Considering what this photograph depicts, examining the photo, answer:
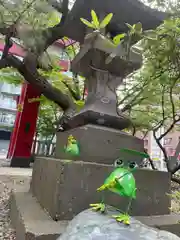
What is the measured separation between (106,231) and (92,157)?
1192mm

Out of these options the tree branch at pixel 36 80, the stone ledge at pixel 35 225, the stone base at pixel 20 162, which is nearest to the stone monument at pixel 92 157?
the stone ledge at pixel 35 225

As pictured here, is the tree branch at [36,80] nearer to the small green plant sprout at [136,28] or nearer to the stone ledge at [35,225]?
the small green plant sprout at [136,28]

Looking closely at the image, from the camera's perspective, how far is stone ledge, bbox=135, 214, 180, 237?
2008 mm

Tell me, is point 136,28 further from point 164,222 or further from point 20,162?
point 20,162

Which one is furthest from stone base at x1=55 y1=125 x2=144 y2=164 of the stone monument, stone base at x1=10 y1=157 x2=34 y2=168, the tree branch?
stone base at x1=10 y1=157 x2=34 y2=168

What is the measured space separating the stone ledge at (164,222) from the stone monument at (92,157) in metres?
0.08

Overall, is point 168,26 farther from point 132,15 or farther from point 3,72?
A: point 3,72

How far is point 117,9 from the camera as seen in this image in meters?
3.07

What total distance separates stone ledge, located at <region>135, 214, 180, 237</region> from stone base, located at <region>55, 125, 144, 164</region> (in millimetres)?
615

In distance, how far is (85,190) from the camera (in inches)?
80.1

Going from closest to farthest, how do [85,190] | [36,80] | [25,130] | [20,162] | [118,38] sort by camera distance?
1. [85,190]
2. [118,38]
3. [36,80]
4. [20,162]
5. [25,130]

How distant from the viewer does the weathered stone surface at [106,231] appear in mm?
1250

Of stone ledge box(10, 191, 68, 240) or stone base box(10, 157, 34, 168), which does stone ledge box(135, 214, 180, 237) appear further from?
stone base box(10, 157, 34, 168)

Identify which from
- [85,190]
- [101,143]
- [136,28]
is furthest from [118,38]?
[85,190]
